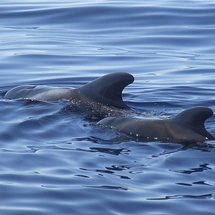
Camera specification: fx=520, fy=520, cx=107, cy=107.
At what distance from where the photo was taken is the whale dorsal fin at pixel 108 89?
10344 mm

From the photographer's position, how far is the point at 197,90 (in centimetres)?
1333

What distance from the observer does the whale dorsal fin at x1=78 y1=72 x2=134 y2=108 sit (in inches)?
407

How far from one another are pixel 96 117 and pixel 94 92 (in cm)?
84

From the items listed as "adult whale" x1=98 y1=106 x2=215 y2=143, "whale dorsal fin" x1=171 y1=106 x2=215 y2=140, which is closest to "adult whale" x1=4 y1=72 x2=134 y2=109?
"adult whale" x1=98 y1=106 x2=215 y2=143

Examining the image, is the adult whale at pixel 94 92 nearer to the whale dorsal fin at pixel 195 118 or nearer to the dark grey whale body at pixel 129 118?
the dark grey whale body at pixel 129 118

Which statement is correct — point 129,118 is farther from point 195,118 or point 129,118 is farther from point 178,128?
point 195,118

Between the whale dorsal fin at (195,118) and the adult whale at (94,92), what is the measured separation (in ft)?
7.10

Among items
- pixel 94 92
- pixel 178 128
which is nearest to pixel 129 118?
pixel 178 128

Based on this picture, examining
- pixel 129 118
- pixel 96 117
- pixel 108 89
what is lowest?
pixel 96 117

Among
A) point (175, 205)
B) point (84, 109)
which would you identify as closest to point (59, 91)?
point (84, 109)

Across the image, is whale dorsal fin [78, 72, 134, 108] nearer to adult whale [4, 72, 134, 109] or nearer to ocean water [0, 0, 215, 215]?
adult whale [4, 72, 134, 109]

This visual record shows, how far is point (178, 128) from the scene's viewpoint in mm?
8422

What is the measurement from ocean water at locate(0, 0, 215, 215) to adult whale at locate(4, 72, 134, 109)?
0.35m

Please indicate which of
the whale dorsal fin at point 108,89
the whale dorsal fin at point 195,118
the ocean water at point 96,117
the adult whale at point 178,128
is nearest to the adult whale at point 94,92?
the whale dorsal fin at point 108,89
